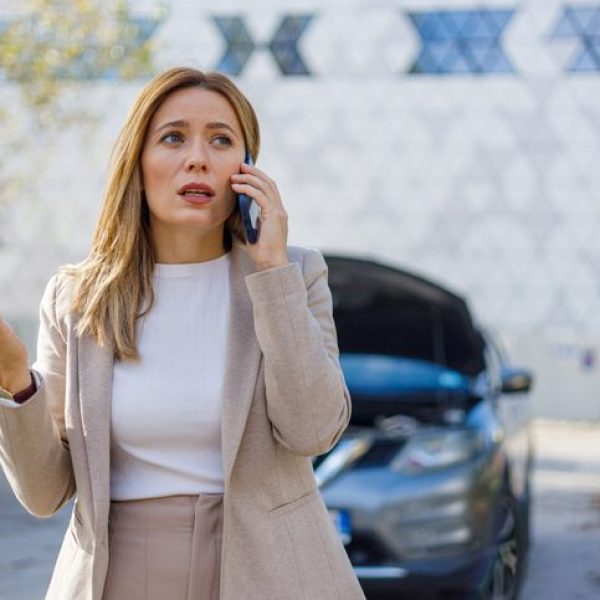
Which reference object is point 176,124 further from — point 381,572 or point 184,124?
point 381,572

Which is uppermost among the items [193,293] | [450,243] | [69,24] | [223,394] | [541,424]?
[69,24]

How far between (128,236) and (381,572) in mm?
3699

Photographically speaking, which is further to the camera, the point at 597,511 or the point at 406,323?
the point at 597,511

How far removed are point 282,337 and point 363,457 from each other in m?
4.08

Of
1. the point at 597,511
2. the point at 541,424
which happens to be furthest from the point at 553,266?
the point at 597,511

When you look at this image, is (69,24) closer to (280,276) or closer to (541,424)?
(541,424)

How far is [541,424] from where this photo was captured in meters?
28.8

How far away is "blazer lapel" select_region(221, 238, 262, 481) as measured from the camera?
7.39 feet

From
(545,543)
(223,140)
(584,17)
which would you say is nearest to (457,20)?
(584,17)

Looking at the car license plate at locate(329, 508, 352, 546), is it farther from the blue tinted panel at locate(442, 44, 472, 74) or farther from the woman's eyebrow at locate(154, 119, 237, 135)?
the blue tinted panel at locate(442, 44, 472, 74)

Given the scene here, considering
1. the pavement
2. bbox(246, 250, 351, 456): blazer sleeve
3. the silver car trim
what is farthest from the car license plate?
bbox(246, 250, 351, 456): blazer sleeve

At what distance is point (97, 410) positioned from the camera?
229cm

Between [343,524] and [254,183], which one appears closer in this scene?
[254,183]

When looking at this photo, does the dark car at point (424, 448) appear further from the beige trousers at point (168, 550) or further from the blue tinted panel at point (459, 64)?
the blue tinted panel at point (459, 64)
